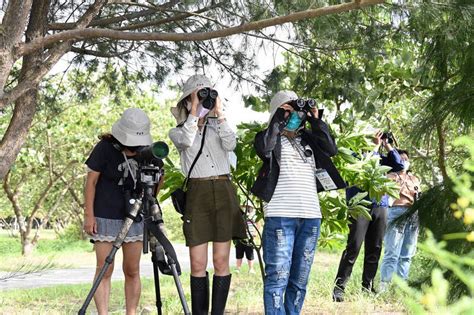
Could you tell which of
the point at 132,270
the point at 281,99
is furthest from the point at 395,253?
the point at 132,270

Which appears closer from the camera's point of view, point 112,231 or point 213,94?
point 213,94

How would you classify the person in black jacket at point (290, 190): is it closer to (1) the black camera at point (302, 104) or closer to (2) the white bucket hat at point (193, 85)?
(1) the black camera at point (302, 104)

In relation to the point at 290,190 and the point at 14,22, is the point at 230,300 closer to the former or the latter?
the point at 290,190

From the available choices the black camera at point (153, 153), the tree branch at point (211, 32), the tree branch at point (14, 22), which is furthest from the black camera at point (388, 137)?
the tree branch at point (14, 22)

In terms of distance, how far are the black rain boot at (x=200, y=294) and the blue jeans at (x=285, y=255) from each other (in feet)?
1.30

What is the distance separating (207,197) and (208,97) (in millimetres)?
624

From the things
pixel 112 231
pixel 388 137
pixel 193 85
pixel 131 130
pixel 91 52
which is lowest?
pixel 112 231

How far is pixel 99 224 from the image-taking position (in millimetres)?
4777

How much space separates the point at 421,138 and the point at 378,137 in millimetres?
2329

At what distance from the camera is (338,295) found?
691 cm

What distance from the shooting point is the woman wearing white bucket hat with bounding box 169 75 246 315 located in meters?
4.58

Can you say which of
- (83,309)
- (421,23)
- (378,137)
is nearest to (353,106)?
(378,137)

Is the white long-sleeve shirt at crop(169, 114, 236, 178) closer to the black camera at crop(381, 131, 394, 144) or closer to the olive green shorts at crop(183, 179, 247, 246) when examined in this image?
the olive green shorts at crop(183, 179, 247, 246)

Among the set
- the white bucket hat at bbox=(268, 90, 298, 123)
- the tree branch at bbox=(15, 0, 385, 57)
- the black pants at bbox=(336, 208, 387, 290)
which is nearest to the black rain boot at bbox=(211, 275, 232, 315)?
the white bucket hat at bbox=(268, 90, 298, 123)
